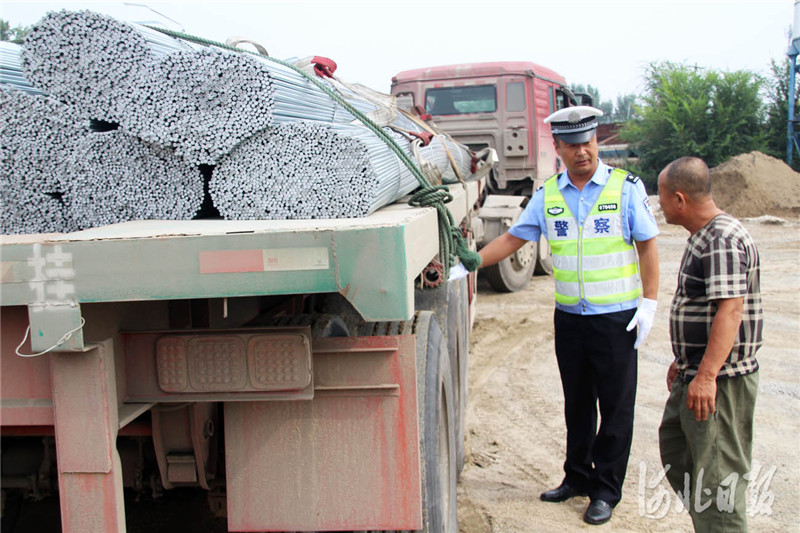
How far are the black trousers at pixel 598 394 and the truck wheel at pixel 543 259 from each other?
6.38 metres

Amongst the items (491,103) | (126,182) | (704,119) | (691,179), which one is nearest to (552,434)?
(691,179)

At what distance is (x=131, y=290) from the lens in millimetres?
1453

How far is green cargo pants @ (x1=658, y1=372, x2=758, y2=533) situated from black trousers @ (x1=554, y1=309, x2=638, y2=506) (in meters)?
0.54

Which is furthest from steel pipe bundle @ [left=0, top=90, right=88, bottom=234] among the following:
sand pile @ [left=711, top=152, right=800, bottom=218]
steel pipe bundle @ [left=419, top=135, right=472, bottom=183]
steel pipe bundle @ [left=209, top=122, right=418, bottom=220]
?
sand pile @ [left=711, top=152, right=800, bottom=218]

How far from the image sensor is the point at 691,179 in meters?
2.79

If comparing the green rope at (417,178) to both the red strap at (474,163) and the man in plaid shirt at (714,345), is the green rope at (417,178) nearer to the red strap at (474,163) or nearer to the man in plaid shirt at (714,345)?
the man in plaid shirt at (714,345)

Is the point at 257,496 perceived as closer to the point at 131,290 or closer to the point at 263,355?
the point at 263,355

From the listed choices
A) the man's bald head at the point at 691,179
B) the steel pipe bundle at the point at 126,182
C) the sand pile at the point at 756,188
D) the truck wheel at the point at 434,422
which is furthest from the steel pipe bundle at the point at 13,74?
the sand pile at the point at 756,188

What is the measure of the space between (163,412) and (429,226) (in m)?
0.89

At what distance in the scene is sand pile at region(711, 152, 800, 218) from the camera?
677 inches

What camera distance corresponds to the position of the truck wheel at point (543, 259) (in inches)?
390

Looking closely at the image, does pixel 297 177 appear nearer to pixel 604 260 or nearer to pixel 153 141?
pixel 153 141

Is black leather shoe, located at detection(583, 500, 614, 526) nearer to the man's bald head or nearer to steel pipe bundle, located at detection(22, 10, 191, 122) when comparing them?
the man's bald head

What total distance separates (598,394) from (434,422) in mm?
1382
